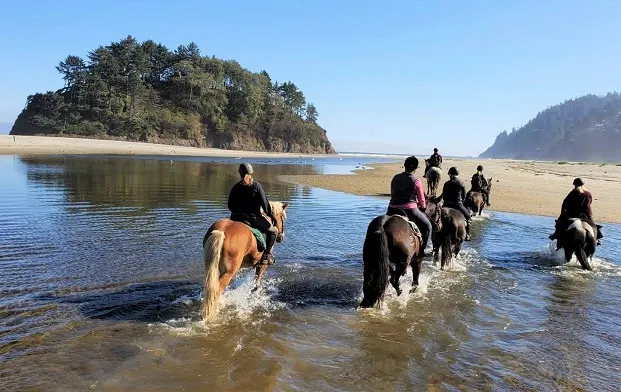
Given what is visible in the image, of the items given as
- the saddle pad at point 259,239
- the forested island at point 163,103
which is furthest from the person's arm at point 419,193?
the forested island at point 163,103

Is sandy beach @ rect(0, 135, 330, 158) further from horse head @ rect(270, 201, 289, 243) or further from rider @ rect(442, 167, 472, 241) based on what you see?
rider @ rect(442, 167, 472, 241)

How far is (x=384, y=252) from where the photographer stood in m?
6.74

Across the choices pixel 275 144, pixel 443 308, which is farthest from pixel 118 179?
pixel 275 144

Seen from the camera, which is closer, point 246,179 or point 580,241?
point 246,179

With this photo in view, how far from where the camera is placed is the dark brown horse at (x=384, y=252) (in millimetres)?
6715

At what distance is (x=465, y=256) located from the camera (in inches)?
430

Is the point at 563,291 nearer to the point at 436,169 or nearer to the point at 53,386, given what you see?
the point at 53,386

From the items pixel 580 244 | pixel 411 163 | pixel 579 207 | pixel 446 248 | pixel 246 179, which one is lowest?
pixel 446 248

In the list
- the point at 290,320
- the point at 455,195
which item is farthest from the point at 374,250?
the point at 455,195

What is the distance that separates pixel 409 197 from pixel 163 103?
307ft

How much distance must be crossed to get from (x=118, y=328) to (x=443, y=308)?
5.02 metres

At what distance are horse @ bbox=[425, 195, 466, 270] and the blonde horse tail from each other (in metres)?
5.39

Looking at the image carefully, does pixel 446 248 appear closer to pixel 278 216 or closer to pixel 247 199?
pixel 278 216

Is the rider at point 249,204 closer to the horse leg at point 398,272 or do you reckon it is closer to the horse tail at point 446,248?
the horse leg at point 398,272
